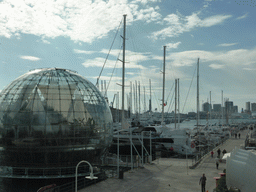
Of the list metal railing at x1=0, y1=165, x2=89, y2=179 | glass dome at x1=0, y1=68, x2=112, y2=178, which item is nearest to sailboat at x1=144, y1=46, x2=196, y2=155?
glass dome at x1=0, y1=68, x2=112, y2=178

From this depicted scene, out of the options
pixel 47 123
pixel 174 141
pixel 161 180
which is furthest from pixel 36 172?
pixel 174 141

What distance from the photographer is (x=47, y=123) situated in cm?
2081

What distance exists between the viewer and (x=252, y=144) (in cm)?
4534

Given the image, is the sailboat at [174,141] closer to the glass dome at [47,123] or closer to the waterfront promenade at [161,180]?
the waterfront promenade at [161,180]

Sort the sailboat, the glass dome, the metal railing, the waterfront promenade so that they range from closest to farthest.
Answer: the waterfront promenade < the glass dome < the metal railing < the sailboat

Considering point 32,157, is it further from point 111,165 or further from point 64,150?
point 111,165

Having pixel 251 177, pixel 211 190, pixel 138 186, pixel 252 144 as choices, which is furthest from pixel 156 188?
pixel 252 144

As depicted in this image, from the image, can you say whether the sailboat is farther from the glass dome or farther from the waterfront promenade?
the glass dome

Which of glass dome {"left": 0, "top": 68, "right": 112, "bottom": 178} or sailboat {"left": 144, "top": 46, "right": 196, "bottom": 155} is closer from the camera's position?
glass dome {"left": 0, "top": 68, "right": 112, "bottom": 178}

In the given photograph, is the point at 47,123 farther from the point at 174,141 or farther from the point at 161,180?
the point at 174,141

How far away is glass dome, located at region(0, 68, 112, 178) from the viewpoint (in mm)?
20812

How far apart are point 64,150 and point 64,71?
7.23 m

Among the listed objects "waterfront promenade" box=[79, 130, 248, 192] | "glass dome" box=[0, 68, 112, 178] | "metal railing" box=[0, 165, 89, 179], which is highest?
"glass dome" box=[0, 68, 112, 178]

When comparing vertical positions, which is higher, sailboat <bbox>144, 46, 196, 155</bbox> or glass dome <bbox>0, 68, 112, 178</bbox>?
glass dome <bbox>0, 68, 112, 178</bbox>
